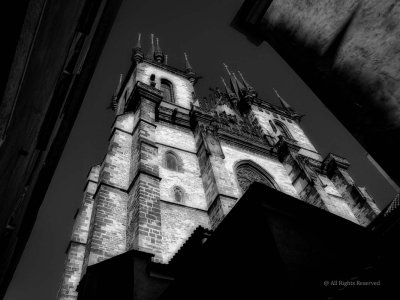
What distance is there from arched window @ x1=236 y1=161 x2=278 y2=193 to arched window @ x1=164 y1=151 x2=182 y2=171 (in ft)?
10.7

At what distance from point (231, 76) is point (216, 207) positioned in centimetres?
2679

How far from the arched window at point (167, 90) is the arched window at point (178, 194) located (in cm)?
924

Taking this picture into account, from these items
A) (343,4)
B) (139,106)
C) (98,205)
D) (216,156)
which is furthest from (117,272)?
(139,106)

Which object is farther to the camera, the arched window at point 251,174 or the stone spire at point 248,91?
the stone spire at point 248,91

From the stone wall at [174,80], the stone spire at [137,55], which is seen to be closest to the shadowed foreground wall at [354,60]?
the stone wall at [174,80]

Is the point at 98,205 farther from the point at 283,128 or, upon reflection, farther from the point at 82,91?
the point at 283,128

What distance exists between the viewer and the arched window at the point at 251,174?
1426 centimetres

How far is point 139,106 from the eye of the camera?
14.4m

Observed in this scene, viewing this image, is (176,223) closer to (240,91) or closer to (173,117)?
(173,117)

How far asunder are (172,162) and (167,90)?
9.16 metres

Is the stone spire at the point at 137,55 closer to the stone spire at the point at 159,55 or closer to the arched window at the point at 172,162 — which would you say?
the stone spire at the point at 159,55

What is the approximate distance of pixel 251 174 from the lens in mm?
14906

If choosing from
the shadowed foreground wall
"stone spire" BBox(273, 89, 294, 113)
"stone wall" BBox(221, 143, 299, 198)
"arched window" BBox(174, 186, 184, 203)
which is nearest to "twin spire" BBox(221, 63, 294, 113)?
"stone spire" BBox(273, 89, 294, 113)

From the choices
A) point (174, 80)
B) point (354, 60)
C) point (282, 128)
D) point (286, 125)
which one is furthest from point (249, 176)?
point (354, 60)
